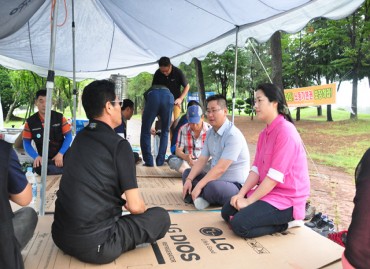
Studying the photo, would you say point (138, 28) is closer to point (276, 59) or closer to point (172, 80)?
point (172, 80)

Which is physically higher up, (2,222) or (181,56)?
(181,56)

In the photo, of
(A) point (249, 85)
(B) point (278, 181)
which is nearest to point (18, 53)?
(B) point (278, 181)

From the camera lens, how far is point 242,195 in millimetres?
2312

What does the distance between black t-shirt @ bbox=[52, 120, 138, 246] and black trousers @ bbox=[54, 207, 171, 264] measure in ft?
0.17

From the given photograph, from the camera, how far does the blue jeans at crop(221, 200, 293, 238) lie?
2.10 metres

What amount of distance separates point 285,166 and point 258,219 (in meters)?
0.40

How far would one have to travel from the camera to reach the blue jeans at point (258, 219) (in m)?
2.10

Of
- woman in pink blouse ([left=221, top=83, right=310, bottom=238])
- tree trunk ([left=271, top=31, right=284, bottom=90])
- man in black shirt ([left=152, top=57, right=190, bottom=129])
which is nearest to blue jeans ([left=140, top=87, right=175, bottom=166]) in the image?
man in black shirt ([left=152, top=57, right=190, bottom=129])

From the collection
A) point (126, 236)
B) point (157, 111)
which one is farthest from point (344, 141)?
point (126, 236)

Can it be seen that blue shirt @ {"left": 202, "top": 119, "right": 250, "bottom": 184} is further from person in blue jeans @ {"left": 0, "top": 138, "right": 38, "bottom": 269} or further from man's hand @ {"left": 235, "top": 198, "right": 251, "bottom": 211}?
person in blue jeans @ {"left": 0, "top": 138, "right": 38, "bottom": 269}

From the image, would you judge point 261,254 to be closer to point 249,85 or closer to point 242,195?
point 242,195

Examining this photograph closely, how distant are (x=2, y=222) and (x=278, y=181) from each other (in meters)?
1.57

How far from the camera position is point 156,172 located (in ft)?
14.2

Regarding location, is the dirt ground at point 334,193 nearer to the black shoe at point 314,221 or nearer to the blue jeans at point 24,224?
the black shoe at point 314,221
